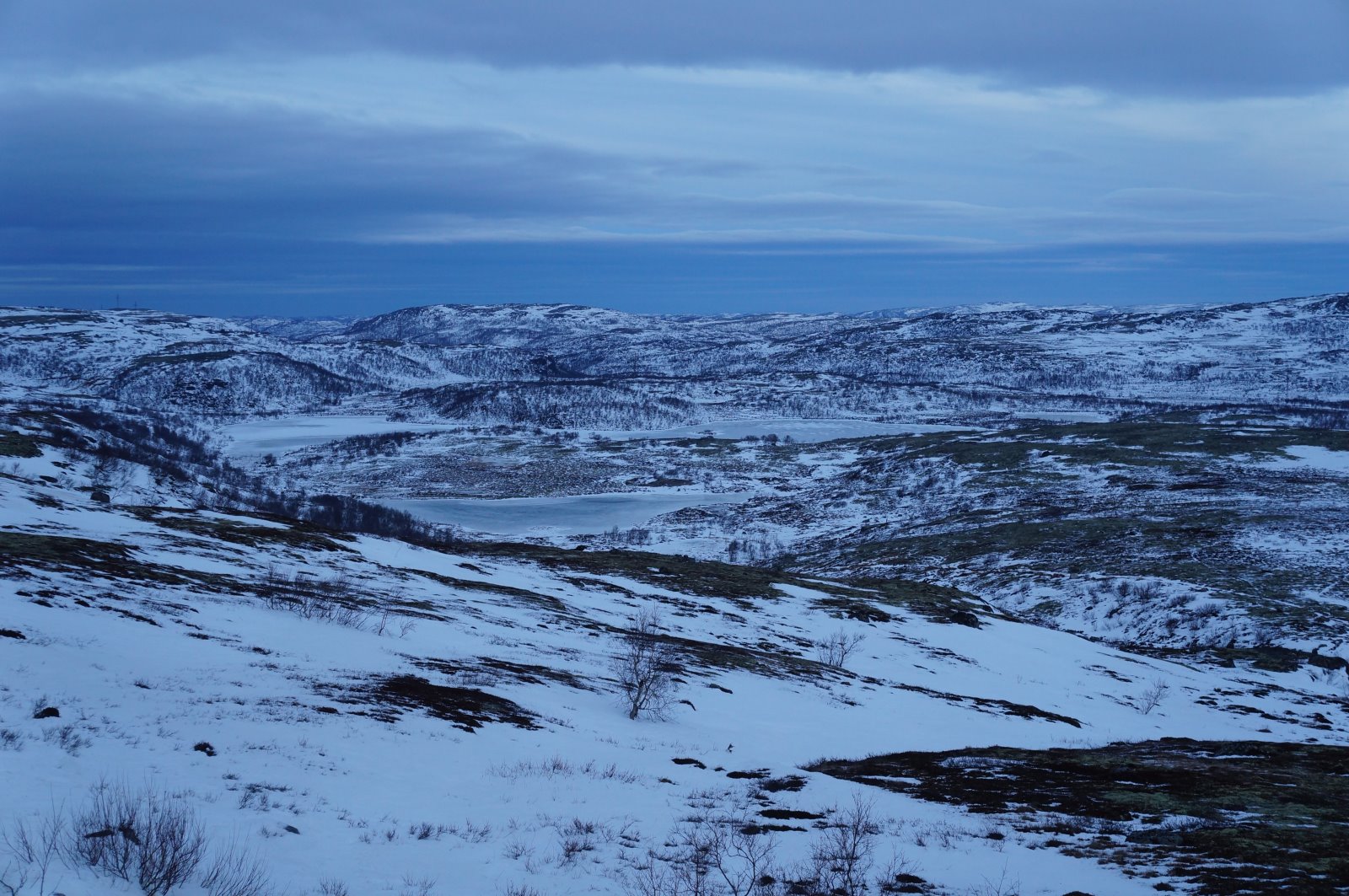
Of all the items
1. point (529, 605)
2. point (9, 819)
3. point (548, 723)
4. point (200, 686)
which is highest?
point (9, 819)

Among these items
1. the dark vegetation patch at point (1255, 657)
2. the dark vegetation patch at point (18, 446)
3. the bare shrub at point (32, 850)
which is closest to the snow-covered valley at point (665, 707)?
the bare shrub at point (32, 850)

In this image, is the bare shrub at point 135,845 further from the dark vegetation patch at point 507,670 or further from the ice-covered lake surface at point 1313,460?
the ice-covered lake surface at point 1313,460

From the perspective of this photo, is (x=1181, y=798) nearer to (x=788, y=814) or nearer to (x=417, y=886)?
(x=788, y=814)

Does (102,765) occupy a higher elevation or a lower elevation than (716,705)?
higher

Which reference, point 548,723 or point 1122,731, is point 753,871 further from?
point 1122,731

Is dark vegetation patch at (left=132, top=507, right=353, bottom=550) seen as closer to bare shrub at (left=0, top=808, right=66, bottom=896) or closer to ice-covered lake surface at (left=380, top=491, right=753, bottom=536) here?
bare shrub at (left=0, top=808, right=66, bottom=896)

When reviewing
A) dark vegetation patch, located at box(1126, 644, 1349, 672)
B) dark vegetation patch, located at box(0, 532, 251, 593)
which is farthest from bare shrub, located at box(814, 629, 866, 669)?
dark vegetation patch, located at box(0, 532, 251, 593)

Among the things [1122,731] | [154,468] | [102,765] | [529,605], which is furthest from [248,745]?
[154,468]
